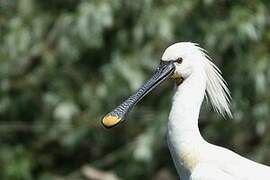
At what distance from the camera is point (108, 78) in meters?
10.4

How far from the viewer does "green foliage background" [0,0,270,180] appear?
984 cm

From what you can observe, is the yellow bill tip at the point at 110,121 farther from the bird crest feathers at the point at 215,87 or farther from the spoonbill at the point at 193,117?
the bird crest feathers at the point at 215,87

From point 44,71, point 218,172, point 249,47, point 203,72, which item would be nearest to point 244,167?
point 218,172

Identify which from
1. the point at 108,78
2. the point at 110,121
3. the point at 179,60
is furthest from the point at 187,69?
the point at 108,78

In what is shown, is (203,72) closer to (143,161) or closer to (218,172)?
(218,172)

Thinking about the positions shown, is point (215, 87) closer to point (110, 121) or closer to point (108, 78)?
point (110, 121)

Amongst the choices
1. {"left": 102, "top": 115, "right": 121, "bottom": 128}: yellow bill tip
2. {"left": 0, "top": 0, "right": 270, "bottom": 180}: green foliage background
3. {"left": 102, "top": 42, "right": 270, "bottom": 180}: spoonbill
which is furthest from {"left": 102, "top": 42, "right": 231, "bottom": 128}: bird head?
{"left": 0, "top": 0, "right": 270, "bottom": 180}: green foliage background

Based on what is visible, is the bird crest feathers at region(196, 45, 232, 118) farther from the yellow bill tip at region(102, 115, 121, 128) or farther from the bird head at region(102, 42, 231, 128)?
the yellow bill tip at region(102, 115, 121, 128)

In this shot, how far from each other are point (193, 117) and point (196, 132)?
8 centimetres

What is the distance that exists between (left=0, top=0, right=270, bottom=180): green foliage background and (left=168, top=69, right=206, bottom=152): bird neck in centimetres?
364

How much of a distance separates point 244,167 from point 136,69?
471cm

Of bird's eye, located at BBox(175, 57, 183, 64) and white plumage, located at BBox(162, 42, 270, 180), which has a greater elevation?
bird's eye, located at BBox(175, 57, 183, 64)

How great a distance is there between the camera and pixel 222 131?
10.6m

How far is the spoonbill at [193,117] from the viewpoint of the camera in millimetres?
5574
